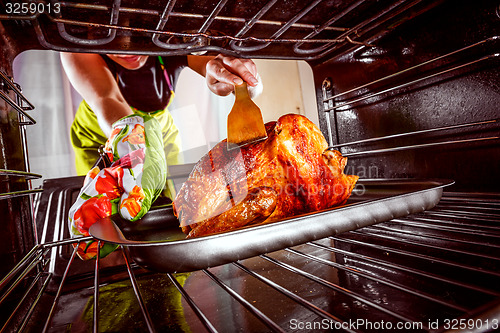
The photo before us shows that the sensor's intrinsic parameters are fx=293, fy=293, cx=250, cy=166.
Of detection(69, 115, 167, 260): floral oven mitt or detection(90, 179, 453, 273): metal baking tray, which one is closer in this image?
detection(90, 179, 453, 273): metal baking tray

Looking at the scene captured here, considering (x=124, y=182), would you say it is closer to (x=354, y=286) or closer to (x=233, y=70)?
(x=233, y=70)

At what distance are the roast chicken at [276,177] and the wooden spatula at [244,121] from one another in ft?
0.08

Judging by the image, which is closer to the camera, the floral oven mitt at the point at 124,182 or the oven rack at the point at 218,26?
the oven rack at the point at 218,26

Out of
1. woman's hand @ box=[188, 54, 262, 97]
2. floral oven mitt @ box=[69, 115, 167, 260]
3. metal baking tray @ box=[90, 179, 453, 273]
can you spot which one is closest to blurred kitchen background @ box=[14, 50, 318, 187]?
floral oven mitt @ box=[69, 115, 167, 260]

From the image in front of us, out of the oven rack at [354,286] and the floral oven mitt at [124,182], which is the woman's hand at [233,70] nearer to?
the floral oven mitt at [124,182]

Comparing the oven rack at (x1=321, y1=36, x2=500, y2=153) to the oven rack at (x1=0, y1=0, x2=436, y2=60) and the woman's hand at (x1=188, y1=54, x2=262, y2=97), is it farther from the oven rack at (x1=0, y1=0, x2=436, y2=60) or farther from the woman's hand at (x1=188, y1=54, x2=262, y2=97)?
the woman's hand at (x1=188, y1=54, x2=262, y2=97)

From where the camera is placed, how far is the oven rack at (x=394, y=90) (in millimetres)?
835

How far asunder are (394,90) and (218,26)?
2.24 feet

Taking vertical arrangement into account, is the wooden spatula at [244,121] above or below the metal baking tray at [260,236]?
above

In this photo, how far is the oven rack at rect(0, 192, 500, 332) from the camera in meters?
0.49

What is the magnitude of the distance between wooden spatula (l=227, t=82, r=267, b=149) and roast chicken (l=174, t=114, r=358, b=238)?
0.03m

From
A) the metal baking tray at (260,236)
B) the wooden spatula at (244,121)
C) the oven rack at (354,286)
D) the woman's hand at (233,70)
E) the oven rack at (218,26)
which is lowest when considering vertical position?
the oven rack at (354,286)

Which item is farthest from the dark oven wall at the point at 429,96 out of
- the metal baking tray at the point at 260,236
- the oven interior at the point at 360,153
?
the metal baking tray at the point at 260,236

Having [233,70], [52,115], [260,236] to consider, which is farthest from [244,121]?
[52,115]
